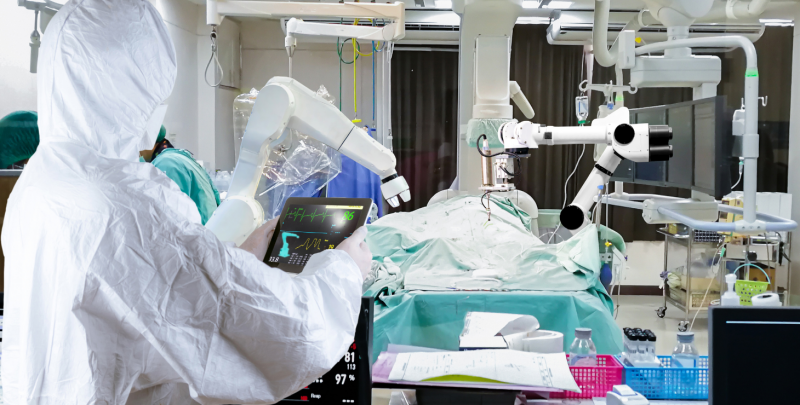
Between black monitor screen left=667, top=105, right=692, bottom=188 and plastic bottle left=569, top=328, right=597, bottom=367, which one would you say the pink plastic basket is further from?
black monitor screen left=667, top=105, right=692, bottom=188

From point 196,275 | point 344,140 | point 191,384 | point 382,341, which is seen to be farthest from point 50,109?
point 382,341

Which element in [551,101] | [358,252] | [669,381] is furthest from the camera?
[551,101]

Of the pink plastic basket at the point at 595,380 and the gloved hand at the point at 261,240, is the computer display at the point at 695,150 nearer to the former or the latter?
the pink plastic basket at the point at 595,380

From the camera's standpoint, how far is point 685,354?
4.23ft

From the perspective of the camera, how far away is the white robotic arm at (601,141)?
154 cm

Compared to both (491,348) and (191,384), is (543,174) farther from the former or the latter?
(191,384)

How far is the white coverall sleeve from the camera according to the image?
2.63 feet

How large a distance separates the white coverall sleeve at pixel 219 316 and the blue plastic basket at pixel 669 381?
28.4 inches

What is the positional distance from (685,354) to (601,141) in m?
0.62

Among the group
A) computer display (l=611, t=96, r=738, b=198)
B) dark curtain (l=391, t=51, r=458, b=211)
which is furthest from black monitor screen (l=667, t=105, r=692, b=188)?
dark curtain (l=391, t=51, r=458, b=211)

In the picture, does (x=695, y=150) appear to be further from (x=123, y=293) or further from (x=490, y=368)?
(x=123, y=293)

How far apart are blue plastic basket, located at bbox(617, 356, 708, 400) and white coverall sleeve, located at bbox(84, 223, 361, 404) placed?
721 millimetres

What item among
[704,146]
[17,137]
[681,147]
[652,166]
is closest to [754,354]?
[704,146]

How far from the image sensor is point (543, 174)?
508 centimetres
